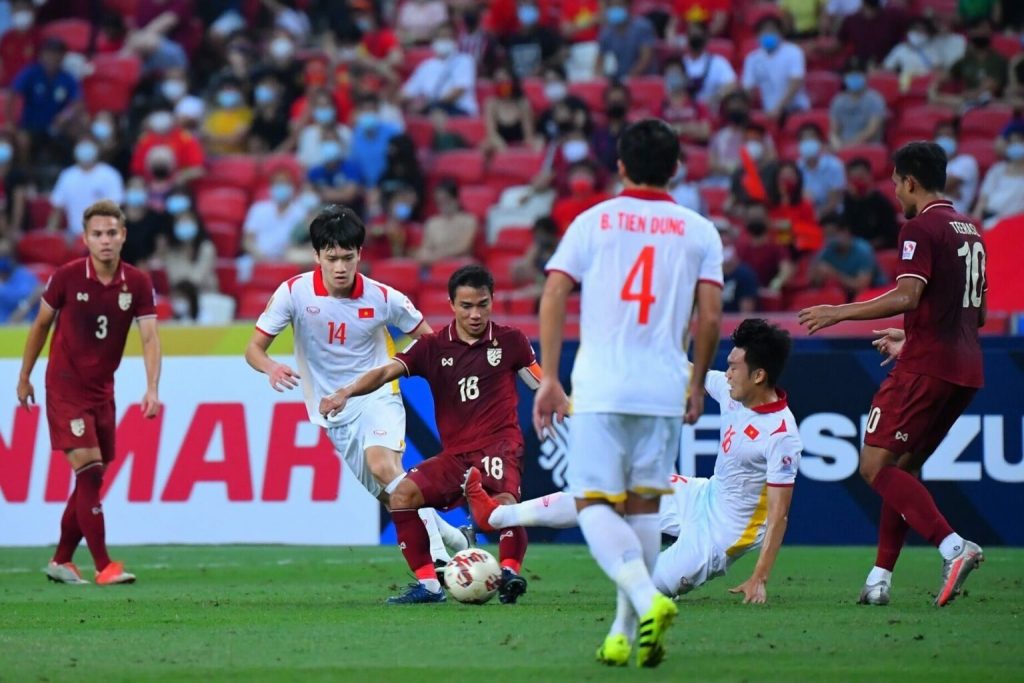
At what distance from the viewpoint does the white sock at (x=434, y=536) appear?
9.62m

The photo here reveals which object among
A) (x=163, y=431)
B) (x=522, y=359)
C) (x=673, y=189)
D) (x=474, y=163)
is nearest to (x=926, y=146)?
(x=522, y=359)

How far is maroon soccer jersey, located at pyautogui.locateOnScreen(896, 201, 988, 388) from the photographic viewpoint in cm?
827

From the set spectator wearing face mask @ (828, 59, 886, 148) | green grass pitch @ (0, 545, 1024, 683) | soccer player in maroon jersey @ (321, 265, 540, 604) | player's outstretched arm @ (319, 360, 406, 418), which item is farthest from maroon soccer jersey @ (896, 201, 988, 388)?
spectator wearing face mask @ (828, 59, 886, 148)

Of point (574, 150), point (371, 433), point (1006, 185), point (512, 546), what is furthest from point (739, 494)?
point (574, 150)

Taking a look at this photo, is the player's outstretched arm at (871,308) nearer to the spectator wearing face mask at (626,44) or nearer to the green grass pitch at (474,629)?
the green grass pitch at (474,629)

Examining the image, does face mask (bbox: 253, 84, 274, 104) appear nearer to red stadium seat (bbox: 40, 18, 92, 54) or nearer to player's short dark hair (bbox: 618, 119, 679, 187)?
red stadium seat (bbox: 40, 18, 92, 54)

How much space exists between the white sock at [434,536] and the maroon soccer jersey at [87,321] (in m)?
2.47

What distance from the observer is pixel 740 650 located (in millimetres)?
6715

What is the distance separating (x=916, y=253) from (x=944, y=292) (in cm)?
28

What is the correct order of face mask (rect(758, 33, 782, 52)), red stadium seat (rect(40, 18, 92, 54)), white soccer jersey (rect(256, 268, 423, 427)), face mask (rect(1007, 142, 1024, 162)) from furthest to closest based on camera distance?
red stadium seat (rect(40, 18, 92, 54))
face mask (rect(758, 33, 782, 52))
face mask (rect(1007, 142, 1024, 162))
white soccer jersey (rect(256, 268, 423, 427))

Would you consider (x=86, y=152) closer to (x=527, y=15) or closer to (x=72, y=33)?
(x=72, y=33)

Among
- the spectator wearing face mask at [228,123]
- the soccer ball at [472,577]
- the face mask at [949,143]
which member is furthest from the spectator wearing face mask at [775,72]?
the soccer ball at [472,577]

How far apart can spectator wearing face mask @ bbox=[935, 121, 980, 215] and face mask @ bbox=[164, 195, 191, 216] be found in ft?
27.1

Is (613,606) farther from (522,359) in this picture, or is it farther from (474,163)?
(474,163)
